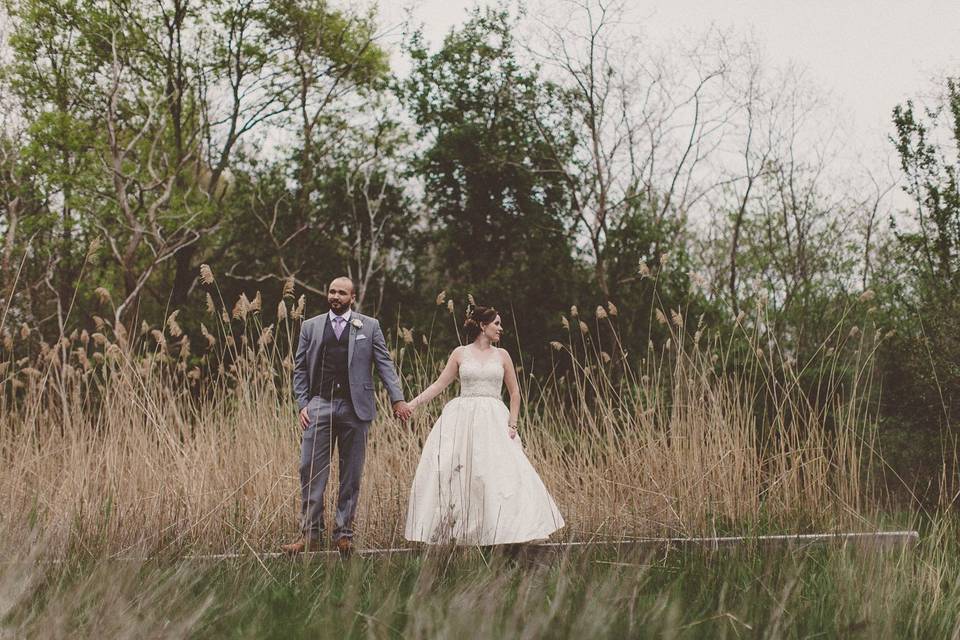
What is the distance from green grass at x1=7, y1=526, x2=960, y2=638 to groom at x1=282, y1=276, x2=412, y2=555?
575 millimetres

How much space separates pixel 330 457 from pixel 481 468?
85 centimetres

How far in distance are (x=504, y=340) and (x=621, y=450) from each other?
1195 cm

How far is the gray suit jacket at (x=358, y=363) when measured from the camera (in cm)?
498

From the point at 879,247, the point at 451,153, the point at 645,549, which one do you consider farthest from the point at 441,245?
the point at 645,549

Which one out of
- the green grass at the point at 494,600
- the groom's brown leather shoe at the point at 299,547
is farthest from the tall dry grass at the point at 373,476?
the green grass at the point at 494,600

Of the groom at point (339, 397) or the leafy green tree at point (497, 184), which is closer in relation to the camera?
the groom at point (339, 397)

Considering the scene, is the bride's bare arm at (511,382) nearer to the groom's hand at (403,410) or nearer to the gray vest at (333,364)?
the groom's hand at (403,410)

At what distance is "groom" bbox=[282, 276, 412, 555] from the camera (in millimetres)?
4926

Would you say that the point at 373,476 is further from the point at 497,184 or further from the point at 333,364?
the point at 497,184

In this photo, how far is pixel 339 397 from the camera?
5.00 m

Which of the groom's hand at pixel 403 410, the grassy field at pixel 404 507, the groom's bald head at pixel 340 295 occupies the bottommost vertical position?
the grassy field at pixel 404 507

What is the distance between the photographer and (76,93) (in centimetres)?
1869

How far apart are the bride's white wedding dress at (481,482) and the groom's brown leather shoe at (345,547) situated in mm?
326

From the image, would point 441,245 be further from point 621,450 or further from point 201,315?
point 621,450
